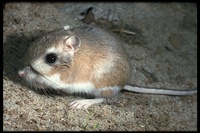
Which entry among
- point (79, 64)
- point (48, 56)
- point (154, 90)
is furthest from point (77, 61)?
point (154, 90)

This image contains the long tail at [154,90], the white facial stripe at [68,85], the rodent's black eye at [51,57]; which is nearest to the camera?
the rodent's black eye at [51,57]

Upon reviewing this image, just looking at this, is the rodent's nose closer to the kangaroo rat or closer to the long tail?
the kangaroo rat

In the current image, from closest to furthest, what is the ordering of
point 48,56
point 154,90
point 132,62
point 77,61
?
point 48,56
point 77,61
point 154,90
point 132,62

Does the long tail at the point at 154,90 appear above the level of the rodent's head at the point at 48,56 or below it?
below

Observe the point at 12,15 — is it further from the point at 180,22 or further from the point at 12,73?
the point at 180,22

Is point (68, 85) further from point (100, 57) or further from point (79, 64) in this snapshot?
point (100, 57)

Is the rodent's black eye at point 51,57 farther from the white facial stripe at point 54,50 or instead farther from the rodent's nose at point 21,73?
the rodent's nose at point 21,73

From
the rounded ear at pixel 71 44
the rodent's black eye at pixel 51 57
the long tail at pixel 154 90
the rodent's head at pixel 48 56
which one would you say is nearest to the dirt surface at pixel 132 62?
the long tail at pixel 154 90

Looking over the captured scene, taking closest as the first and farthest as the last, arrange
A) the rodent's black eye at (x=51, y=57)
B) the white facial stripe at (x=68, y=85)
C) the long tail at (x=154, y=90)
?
1. the rodent's black eye at (x=51, y=57)
2. the white facial stripe at (x=68, y=85)
3. the long tail at (x=154, y=90)
